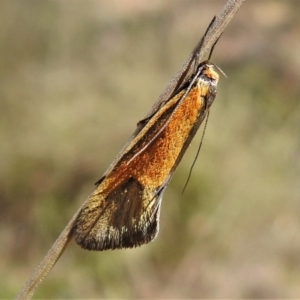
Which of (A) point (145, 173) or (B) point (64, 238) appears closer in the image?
(B) point (64, 238)

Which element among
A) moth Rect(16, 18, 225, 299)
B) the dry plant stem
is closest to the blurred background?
moth Rect(16, 18, 225, 299)

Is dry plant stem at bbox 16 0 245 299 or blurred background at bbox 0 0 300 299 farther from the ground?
dry plant stem at bbox 16 0 245 299

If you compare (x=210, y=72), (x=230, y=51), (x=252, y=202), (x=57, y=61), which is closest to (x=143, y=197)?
(x=210, y=72)

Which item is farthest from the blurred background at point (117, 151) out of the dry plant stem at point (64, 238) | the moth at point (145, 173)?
the dry plant stem at point (64, 238)

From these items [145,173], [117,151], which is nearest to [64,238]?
[145,173]

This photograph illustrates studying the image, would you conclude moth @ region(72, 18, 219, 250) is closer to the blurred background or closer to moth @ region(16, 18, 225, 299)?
moth @ region(16, 18, 225, 299)

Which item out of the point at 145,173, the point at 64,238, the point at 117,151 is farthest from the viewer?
the point at 117,151

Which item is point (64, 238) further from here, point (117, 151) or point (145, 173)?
point (117, 151)

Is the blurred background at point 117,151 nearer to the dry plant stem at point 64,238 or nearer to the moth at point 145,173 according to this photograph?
the moth at point 145,173

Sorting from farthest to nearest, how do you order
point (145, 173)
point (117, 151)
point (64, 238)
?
1. point (117, 151)
2. point (145, 173)
3. point (64, 238)
